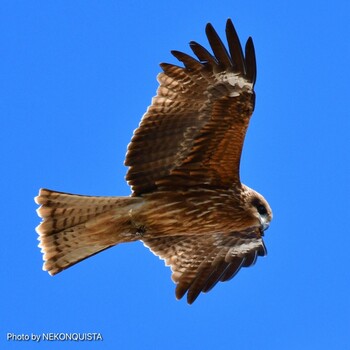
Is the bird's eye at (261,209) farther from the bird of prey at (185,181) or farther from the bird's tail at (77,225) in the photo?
the bird's tail at (77,225)

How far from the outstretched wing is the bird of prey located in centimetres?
1

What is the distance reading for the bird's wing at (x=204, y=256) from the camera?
12.4 metres

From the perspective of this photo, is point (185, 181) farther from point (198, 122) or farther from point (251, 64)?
point (251, 64)

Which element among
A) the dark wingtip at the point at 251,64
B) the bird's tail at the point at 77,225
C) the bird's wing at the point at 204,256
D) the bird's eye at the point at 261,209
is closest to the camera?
the dark wingtip at the point at 251,64

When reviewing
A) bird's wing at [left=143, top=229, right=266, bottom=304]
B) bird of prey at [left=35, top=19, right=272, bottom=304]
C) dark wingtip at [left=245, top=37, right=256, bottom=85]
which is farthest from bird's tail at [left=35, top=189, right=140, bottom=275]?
dark wingtip at [left=245, top=37, right=256, bottom=85]

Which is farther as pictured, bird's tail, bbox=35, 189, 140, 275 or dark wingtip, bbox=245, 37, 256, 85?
bird's tail, bbox=35, 189, 140, 275

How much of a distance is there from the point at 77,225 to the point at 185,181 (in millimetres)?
1368

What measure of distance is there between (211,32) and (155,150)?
151cm

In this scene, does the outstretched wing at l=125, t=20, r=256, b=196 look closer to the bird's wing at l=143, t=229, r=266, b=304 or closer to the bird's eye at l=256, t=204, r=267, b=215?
the bird's eye at l=256, t=204, r=267, b=215

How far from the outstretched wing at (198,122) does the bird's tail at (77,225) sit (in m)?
0.37

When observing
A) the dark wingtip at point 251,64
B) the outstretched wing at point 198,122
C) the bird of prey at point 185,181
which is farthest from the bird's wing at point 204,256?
the dark wingtip at point 251,64

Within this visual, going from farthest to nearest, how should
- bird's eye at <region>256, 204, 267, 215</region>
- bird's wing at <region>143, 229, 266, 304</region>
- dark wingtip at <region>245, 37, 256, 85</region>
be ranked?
bird's wing at <region>143, 229, 266, 304</region>
bird's eye at <region>256, 204, 267, 215</region>
dark wingtip at <region>245, 37, 256, 85</region>

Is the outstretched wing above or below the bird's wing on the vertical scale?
above

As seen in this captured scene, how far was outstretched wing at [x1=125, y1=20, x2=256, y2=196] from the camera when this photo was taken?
11234mm
